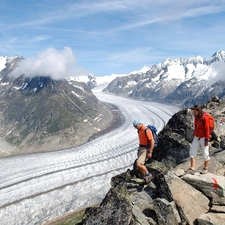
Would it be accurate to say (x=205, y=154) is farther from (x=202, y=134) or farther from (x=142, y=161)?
(x=142, y=161)

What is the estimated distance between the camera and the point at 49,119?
16675 centimetres

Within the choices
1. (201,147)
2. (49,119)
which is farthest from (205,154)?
(49,119)

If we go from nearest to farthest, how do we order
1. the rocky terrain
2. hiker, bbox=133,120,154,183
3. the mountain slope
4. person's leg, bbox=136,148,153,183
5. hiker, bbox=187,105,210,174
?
the rocky terrain < hiker, bbox=187,105,210,174 < hiker, bbox=133,120,154,183 < person's leg, bbox=136,148,153,183 < the mountain slope

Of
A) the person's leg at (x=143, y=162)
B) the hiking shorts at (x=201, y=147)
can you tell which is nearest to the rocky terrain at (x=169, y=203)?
the person's leg at (x=143, y=162)

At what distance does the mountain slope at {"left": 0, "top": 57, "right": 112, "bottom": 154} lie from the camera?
14238 cm

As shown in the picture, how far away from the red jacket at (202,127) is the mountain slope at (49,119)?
117678 millimetres

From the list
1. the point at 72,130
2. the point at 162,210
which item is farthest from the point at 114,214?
the point at 72,130

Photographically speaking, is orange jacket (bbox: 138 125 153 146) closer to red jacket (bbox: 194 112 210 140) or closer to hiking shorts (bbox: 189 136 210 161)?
hiking shorts (bbox: 189 136 210 161)

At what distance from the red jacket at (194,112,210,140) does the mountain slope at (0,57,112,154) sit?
118 m

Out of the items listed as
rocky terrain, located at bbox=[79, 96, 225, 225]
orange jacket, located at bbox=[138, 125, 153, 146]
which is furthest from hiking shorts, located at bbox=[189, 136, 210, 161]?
orange jacket, located at bbox=[138, 125, 153, 146]

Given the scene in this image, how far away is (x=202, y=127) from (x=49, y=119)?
154314 millimetres

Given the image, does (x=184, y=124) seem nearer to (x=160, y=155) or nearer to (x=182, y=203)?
(x=160, y=155)

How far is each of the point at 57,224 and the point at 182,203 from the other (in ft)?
97.5

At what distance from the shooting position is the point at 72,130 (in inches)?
5901
